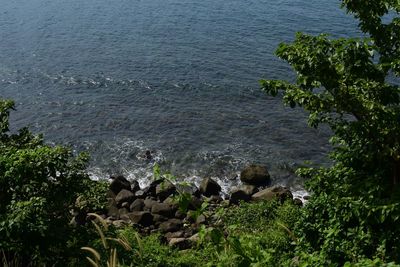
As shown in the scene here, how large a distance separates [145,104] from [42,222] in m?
22.1

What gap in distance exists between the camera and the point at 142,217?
21000 millimetres

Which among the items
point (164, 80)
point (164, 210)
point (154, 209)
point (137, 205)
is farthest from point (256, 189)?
point (164, 80)

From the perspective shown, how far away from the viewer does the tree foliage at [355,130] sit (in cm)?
→ 1002

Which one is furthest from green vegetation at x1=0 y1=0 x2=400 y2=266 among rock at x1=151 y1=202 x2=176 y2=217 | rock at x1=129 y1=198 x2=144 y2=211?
rock at x1=129 y1=198 x2=144 y2=211

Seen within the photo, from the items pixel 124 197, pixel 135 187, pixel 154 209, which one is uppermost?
pixel 154 209

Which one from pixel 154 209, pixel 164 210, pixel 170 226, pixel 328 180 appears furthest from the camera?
pixel 154 209

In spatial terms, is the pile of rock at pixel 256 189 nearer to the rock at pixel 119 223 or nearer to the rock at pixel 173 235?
the rock at pixel 173 235

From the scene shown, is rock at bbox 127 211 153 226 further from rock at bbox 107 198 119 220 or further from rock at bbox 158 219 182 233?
rock at bbox 107 198 119 220

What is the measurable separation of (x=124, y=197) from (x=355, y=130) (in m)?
14.3

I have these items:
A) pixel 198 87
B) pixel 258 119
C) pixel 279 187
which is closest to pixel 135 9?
pixel 198 87

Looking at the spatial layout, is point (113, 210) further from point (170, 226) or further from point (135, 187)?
point (170, 226)

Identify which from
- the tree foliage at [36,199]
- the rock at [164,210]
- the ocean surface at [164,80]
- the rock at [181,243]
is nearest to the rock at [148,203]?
the rock at [164,210]

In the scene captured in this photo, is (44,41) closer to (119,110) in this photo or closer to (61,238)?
(119,110)

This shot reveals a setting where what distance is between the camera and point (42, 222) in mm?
9727
